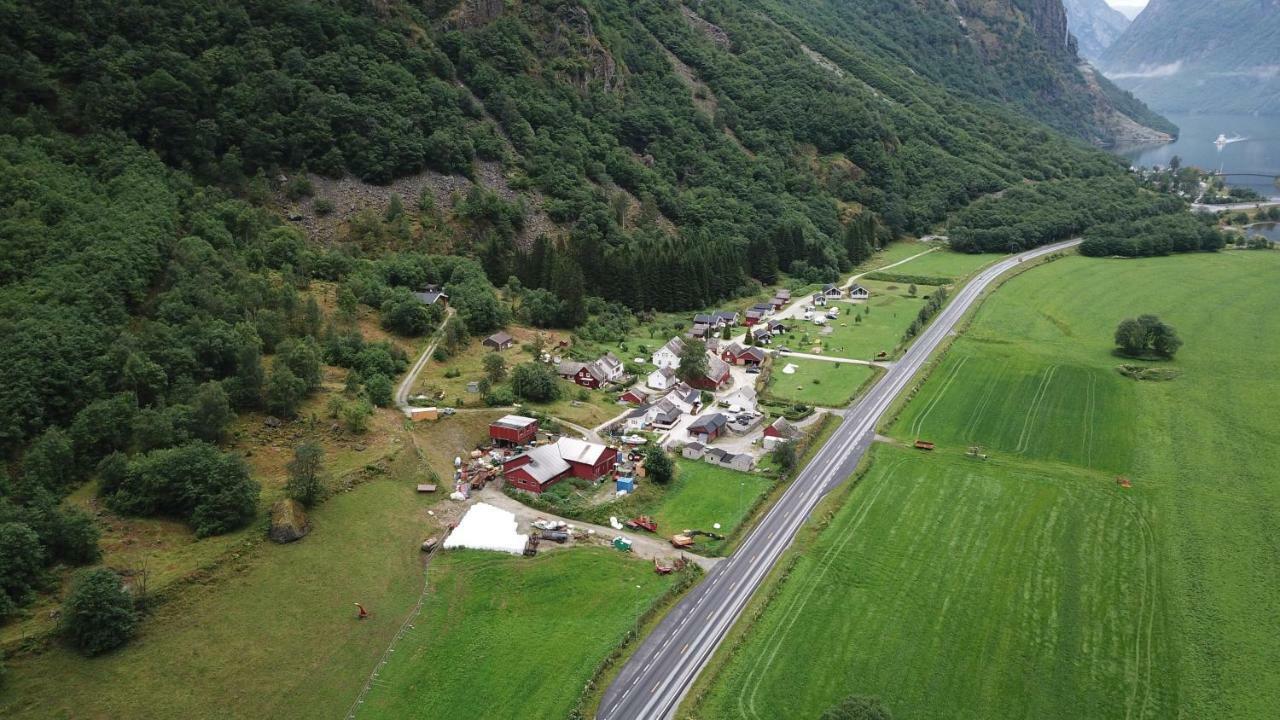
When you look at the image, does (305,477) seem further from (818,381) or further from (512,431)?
(818,381)

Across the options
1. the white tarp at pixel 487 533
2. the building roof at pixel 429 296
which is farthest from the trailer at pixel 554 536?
the building roof at pixel 429 296

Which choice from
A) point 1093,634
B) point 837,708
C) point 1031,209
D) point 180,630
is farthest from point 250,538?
point 1031,209

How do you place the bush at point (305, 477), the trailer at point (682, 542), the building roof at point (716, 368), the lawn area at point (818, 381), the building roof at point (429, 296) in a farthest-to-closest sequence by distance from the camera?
the building roof at point (429, 296), the building roof at point (716, 368), the lawn area at point (818, 381), the trailer at point (682, 542), the bush at point (305, 477)

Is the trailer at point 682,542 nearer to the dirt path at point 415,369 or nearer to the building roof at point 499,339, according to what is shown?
the dirt path at point 415,369

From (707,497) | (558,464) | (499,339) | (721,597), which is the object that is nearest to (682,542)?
(721,597)

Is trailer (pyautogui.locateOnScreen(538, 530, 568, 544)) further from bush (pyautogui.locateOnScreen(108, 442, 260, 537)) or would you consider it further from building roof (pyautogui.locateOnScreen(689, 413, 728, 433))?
building roof (pyautogui.locateOnScreen(689, 413, 728, 433))

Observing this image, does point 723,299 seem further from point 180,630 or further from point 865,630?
point 180,630

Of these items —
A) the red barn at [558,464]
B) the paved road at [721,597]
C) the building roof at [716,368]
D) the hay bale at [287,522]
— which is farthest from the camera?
the building roof at [716,368]
